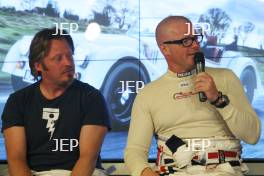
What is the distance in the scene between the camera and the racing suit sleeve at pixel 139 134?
1926 millimetres

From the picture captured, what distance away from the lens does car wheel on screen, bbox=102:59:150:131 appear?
2.51m

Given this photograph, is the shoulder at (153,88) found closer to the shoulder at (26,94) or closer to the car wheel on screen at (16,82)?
the shoulder at (26,94)

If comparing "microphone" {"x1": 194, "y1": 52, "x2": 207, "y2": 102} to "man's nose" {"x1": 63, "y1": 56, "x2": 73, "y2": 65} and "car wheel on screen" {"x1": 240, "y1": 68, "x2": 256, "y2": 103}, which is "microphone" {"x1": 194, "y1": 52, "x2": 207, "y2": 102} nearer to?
"man's nose" {"x1": 63, "y1": 56, "x2": 73, "y2": 65}

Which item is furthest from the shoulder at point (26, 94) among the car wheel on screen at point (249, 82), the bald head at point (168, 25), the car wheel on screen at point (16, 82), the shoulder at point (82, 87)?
the car wheel on screen at point (249, 82)

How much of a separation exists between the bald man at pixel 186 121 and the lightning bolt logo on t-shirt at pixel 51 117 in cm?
31

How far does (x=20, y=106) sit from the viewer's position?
2.13 m

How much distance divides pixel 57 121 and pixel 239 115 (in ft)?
2.35

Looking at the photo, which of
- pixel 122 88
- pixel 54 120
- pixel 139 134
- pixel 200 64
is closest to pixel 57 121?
pixel 54 120

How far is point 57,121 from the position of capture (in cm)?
210

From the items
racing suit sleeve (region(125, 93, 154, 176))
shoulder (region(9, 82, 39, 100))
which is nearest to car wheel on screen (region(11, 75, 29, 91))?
shoulder (region(9, 82, 39, 100))

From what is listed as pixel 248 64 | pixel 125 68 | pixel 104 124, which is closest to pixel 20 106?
pixel 104 124

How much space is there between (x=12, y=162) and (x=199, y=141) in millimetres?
712

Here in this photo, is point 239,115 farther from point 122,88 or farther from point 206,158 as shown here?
point 122,88

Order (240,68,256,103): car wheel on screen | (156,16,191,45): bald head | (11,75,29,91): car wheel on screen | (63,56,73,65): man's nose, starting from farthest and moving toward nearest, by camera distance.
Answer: (11,75,29,91): car wheel on screen < (240,68,256,103): car wheel on screen < (63,56,73,65): man's nose < (156,16,191,45): bald head
